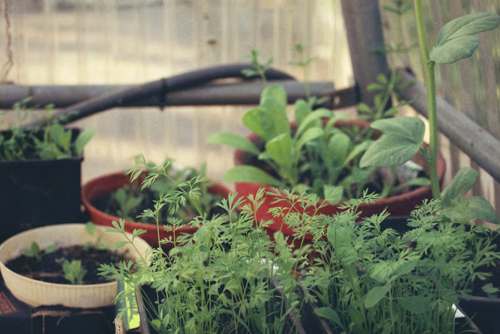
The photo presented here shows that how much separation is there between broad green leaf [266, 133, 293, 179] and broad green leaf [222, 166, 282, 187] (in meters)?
0.05

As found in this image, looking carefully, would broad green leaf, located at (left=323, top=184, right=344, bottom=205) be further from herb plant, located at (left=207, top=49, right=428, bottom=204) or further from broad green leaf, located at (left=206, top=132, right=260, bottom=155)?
broad green leaf, located at (left=206, top=132, right=260, bottom=155)

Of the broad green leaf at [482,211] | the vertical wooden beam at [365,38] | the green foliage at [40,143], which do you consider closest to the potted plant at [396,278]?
the broad green leaf at [482,211]

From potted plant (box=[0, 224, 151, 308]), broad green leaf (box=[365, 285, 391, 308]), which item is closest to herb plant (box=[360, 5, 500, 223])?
broad green leaf (box=[365, 285, 391, 308])

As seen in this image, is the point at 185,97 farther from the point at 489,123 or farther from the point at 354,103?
the point at 489,123

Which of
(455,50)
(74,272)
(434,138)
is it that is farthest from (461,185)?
(74,272)

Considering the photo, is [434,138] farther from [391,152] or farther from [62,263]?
[62,263]

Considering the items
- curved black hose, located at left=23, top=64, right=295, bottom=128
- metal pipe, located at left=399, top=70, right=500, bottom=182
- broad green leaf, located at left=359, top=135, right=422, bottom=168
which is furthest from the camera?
curved black hose, located at left=23, top=64, right=295, bottom=128

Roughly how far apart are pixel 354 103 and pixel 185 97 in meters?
0.53

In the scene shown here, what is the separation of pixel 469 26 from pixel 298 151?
20.1 inches

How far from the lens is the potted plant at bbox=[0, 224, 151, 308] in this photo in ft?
3.10

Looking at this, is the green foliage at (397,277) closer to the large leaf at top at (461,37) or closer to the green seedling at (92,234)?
the large leaf at top at (461,37)

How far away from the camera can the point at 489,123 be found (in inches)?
41.3

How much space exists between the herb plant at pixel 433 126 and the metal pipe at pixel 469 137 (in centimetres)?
7

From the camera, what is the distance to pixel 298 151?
4.04 feet
